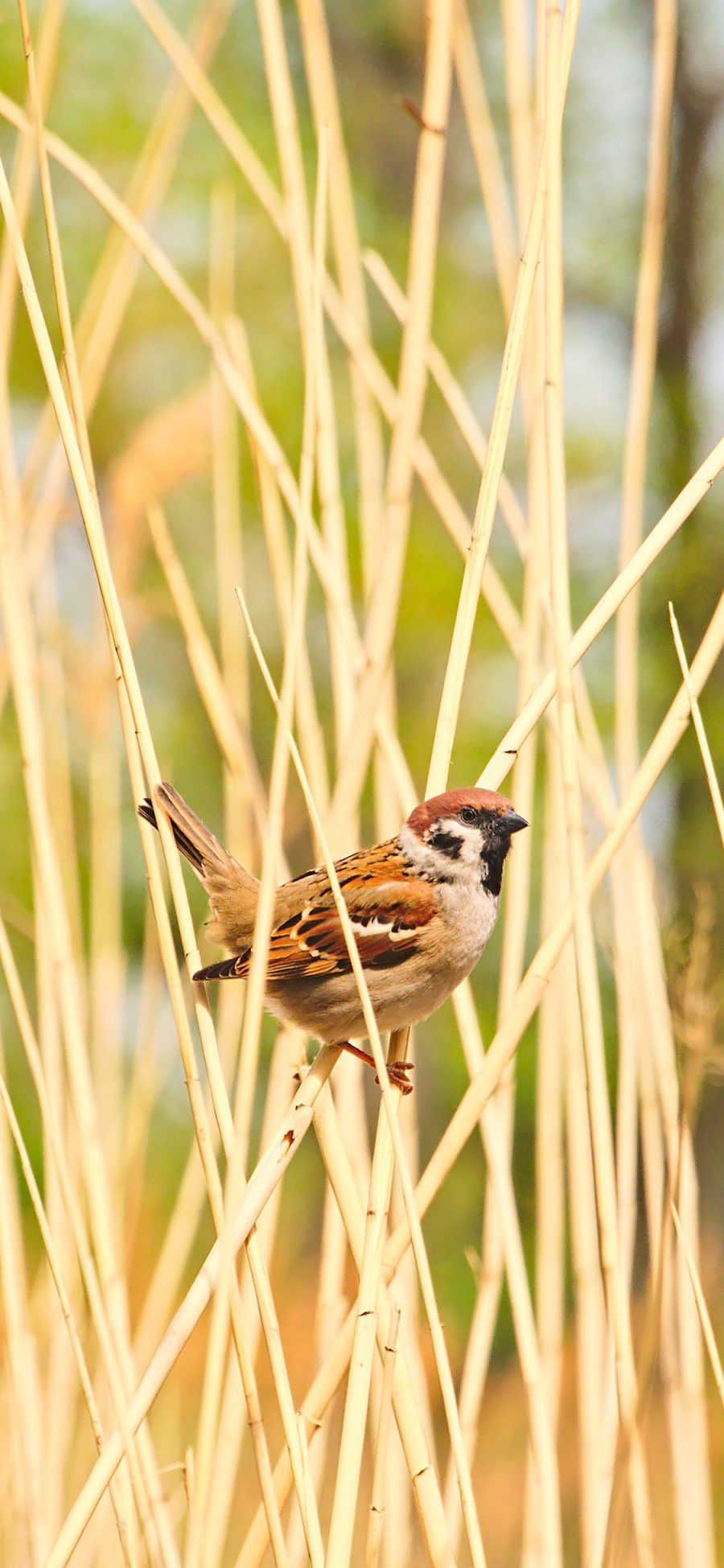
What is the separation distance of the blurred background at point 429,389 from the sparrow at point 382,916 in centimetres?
615

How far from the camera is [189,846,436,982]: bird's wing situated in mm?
1713

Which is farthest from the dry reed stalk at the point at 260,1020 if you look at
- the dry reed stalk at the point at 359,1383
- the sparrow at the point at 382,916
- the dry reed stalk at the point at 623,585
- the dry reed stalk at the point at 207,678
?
the sparrow at the point at 382,916

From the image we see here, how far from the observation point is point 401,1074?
155 centimetres

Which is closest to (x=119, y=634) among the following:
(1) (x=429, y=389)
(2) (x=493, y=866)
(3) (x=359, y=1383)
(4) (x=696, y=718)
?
(4) (x=696, y=718)

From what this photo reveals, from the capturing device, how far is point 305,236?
1378mm

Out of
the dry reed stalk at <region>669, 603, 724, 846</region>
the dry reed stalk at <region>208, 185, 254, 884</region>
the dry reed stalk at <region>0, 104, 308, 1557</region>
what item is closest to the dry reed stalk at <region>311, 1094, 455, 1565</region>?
the dry reed stalk at <region>0, 104, 308, 1557</region>

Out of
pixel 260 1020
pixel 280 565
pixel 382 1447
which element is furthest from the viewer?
pixel 280 565

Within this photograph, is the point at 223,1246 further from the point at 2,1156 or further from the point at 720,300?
the point at 720,300

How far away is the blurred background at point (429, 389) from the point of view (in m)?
8.53

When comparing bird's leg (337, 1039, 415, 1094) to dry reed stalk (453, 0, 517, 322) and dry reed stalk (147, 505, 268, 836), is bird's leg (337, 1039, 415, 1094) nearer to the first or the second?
dry reed stalk (147, 505, 268, 836)

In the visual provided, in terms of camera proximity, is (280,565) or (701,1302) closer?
(701,1302)

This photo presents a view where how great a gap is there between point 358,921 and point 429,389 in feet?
24.7

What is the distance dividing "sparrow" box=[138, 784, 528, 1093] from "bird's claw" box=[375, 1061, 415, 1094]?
10 mm

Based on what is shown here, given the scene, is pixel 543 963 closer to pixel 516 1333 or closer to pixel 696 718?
pixel 696 718
